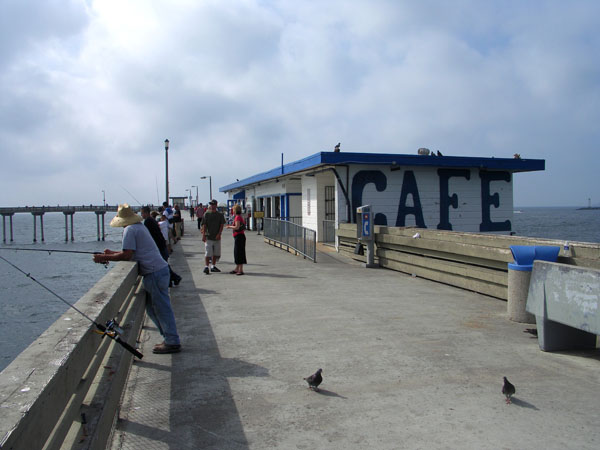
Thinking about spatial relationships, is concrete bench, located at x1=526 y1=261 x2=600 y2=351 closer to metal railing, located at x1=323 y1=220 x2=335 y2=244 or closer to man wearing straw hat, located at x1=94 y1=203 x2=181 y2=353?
man wearing straw hat, located at x1=94 y1=203 x2=181 y2=353

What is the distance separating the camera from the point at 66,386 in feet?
8.38

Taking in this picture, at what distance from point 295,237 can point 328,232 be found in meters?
3.61

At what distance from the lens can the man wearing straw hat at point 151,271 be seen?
5.36m

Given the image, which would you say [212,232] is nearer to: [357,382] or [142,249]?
[142,249]

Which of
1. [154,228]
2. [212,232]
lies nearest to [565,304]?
[154,228]

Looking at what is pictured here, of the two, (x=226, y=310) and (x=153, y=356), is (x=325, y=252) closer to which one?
(x=226, y=310)

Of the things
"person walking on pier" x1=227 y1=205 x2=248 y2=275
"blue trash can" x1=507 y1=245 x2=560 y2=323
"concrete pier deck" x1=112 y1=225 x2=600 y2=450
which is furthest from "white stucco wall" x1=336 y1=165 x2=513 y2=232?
"blue trash can" x1=507 y1=245 x2=560 y2=323

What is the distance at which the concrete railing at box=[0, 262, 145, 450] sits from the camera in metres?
2.05

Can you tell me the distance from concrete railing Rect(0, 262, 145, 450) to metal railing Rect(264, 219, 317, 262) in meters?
10.2

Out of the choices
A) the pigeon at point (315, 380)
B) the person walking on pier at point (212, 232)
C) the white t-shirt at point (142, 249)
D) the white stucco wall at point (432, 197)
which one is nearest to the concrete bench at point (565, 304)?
the pigeon at point (315, 380)

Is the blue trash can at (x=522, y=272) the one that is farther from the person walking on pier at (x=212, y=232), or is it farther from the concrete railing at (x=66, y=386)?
the person walking on pier at (x=212, y=232)

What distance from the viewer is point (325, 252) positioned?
1667 cm

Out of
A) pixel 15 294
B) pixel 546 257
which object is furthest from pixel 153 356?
pixel 15 294

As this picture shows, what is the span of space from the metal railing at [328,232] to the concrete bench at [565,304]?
43.1 ft
